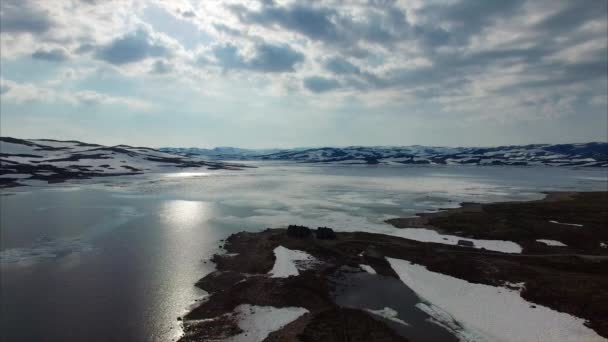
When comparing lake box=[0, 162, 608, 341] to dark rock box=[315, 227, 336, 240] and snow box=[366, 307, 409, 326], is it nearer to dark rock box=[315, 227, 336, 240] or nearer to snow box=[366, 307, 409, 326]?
dark rock box=[315, 227, 336, 240]

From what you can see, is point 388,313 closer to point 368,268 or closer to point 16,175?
point 368,268

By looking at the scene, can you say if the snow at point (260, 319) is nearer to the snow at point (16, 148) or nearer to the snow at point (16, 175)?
the snow at point (16, 175)

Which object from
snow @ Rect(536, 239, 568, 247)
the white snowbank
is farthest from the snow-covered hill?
snow @ Rect(536, 239, 568, 247)

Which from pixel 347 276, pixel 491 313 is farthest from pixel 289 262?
pixel 491 313

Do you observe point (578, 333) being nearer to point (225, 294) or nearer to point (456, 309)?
point (456, 309)

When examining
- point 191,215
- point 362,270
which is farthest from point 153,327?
point 191,215

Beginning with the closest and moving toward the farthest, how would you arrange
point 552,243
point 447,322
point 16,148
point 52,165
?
point 447,322, point 552,243, point 52,165, point 16,148
